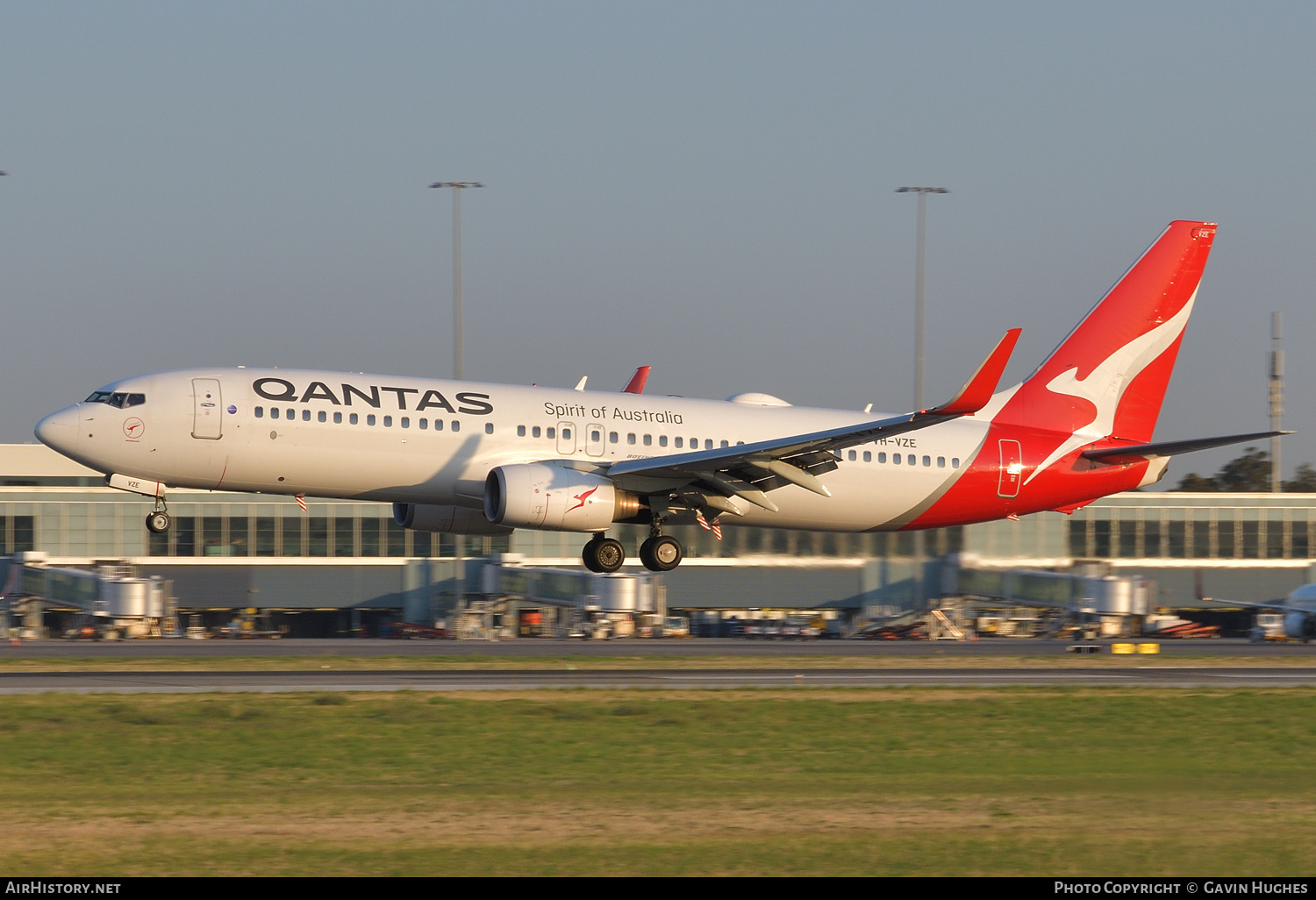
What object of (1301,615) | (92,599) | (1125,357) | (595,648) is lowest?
(595,648)

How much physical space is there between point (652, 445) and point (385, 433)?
21.4ft

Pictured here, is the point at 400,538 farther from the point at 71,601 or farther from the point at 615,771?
the point at 615,771

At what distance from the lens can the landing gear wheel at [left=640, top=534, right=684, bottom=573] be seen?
37812mm

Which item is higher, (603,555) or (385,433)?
(385,433)

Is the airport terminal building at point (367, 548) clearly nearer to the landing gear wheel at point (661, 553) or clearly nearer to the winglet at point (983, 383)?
the landing gear wheel at point (661, 553)

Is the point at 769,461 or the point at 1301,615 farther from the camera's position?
the point at 1301,615

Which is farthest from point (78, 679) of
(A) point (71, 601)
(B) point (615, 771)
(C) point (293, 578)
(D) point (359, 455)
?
(C) point (293, 578)

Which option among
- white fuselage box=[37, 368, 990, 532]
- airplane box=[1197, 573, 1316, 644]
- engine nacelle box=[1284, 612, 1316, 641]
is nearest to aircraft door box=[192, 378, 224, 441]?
white fuselage box=[37, 368, 990, 532]

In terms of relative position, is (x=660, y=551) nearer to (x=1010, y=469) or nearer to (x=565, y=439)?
(x=565, y=439)

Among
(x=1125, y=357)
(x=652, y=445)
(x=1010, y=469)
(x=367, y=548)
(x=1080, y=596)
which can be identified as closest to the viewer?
(x=652, y=445)

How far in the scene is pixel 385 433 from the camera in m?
34.5

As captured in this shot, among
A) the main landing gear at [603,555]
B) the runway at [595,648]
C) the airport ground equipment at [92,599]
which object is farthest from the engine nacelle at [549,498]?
the airport ground equipment at [92,599]

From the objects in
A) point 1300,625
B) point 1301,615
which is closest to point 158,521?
point 1300,625

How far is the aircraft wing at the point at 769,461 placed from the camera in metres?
31.7
